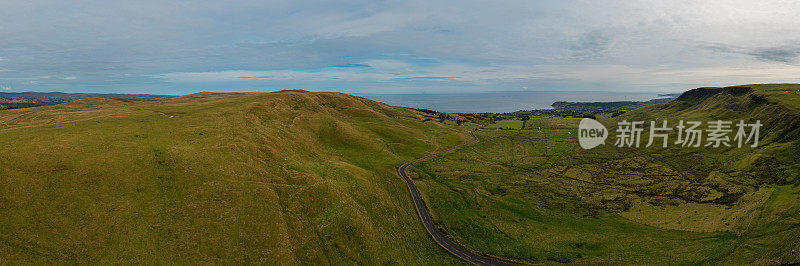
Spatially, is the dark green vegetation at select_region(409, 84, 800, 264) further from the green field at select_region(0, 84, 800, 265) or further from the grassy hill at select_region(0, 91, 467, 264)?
the grassy hill at select_region(0, 91, 467, 264)

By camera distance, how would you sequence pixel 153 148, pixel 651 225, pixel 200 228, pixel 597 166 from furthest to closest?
pixel 597 166 < pixel 651 225 < pixel 153 148 < pixel 200 228

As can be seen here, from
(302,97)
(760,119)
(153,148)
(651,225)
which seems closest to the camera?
(153,148)

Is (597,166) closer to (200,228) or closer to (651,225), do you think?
(651,225)

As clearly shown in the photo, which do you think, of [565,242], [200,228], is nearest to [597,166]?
[565,242]

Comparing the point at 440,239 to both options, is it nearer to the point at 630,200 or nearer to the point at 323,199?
the point at 323,199

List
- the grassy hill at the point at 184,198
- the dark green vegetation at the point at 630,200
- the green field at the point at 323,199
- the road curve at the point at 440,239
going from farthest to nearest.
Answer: the road curve at the point at 440,239 < the dark green vegetation at the point at 630,200 < the green field at the point at 323,199 < the grassy hill at the point at 184,198

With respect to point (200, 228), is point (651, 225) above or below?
below

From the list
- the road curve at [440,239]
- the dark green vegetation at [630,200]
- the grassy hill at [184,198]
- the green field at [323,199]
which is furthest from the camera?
the road curve at [440,239]

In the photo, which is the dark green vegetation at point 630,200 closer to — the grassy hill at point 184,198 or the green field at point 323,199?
the green field at point 323,199

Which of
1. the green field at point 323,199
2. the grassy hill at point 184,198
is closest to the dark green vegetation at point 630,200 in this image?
the green field at point 323,199
